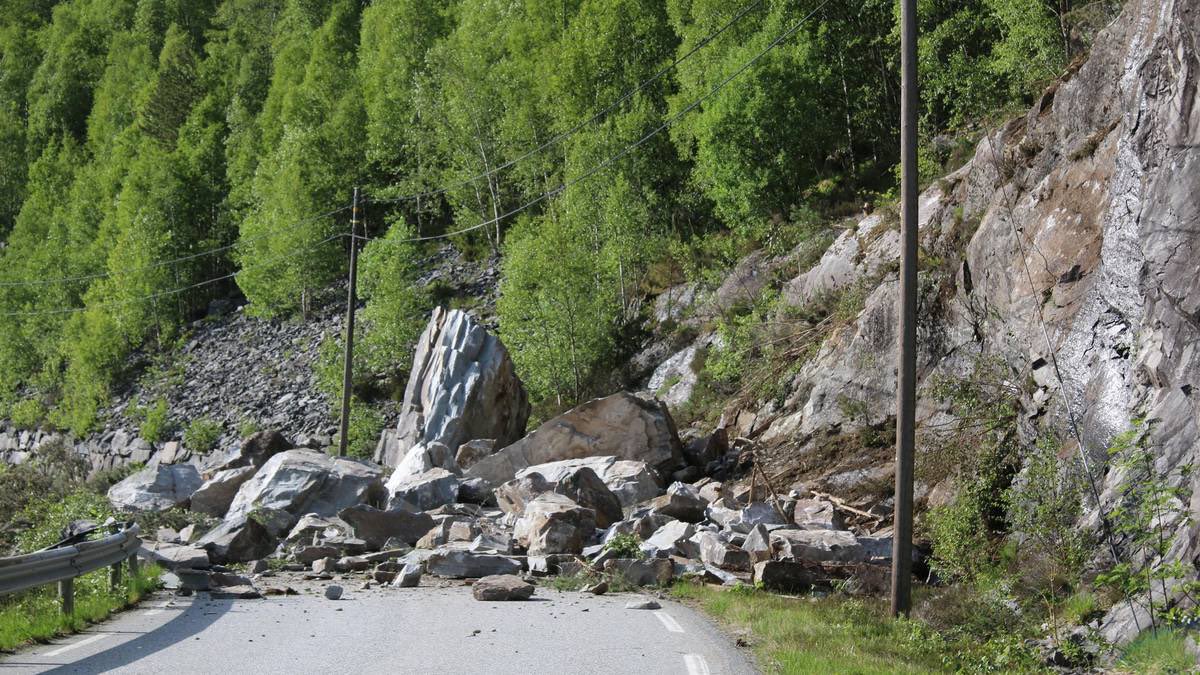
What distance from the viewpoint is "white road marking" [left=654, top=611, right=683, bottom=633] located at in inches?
388

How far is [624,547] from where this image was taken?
14648 mm

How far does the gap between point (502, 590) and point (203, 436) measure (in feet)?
121

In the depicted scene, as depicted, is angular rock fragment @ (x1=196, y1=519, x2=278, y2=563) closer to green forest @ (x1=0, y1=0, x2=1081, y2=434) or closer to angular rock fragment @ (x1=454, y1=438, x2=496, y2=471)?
angular rock fragment @ (x1=454, y1=438, x2=496, y2=471)

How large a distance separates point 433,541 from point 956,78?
78.3ft

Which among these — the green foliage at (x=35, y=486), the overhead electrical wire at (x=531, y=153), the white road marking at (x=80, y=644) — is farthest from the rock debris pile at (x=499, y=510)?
the overhead electrical wire at (x=531, y=153)

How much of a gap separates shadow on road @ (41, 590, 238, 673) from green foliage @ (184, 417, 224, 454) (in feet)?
117

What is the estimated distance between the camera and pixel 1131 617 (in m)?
9.85

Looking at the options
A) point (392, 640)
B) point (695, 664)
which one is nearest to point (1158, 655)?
point (695, 664)

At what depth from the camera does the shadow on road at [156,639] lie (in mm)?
7422

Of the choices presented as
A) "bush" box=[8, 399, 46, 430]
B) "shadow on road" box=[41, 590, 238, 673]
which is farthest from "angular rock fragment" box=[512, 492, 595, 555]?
"bush" box=[8, 399, 46, 430]

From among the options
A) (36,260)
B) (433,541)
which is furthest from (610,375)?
(36,260)

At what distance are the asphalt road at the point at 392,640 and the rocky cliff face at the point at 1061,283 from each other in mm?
5526

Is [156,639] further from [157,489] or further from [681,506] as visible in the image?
[157,489]

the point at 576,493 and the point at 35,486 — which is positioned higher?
the point at 576,493
